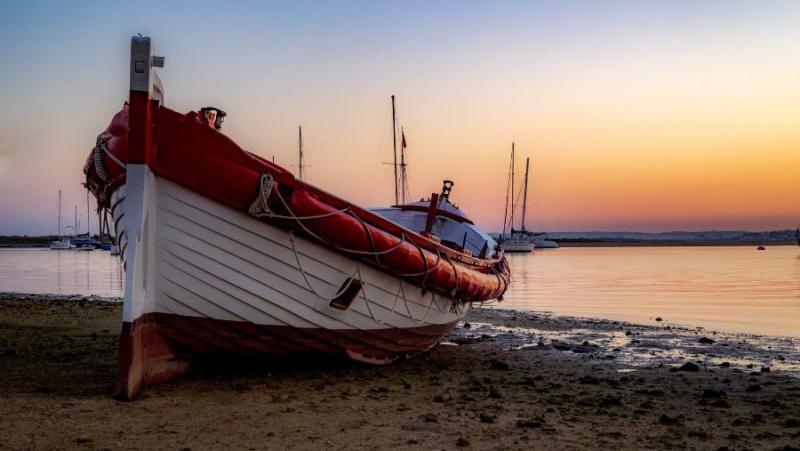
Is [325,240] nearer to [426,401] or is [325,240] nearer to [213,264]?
[213,264]

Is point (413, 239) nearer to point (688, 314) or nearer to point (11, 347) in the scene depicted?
point (11, 347)

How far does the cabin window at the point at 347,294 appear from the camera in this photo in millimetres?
6906

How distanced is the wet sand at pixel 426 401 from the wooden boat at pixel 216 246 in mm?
494

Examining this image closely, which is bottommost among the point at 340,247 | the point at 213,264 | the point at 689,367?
the point at 689,367

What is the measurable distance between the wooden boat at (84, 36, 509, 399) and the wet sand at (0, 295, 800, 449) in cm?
A: 49

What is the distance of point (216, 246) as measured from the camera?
621 centimetres

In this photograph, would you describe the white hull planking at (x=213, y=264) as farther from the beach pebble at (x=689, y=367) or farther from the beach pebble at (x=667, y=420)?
the beach pebble at (x=689, y=367)

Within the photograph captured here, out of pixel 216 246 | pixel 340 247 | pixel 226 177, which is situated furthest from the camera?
pixel 340 247

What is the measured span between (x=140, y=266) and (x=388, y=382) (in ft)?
9.68

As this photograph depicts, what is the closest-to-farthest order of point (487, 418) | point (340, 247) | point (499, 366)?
point (487, 418) < point (340, 247) < point (499, 366)

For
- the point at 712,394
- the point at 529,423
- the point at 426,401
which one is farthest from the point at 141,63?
the point at 712,394

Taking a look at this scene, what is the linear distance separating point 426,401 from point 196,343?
90.1 inches

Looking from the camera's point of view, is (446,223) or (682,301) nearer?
(446,223)

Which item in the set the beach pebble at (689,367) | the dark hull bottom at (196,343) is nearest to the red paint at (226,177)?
the dark hull bottom at (196,343)
